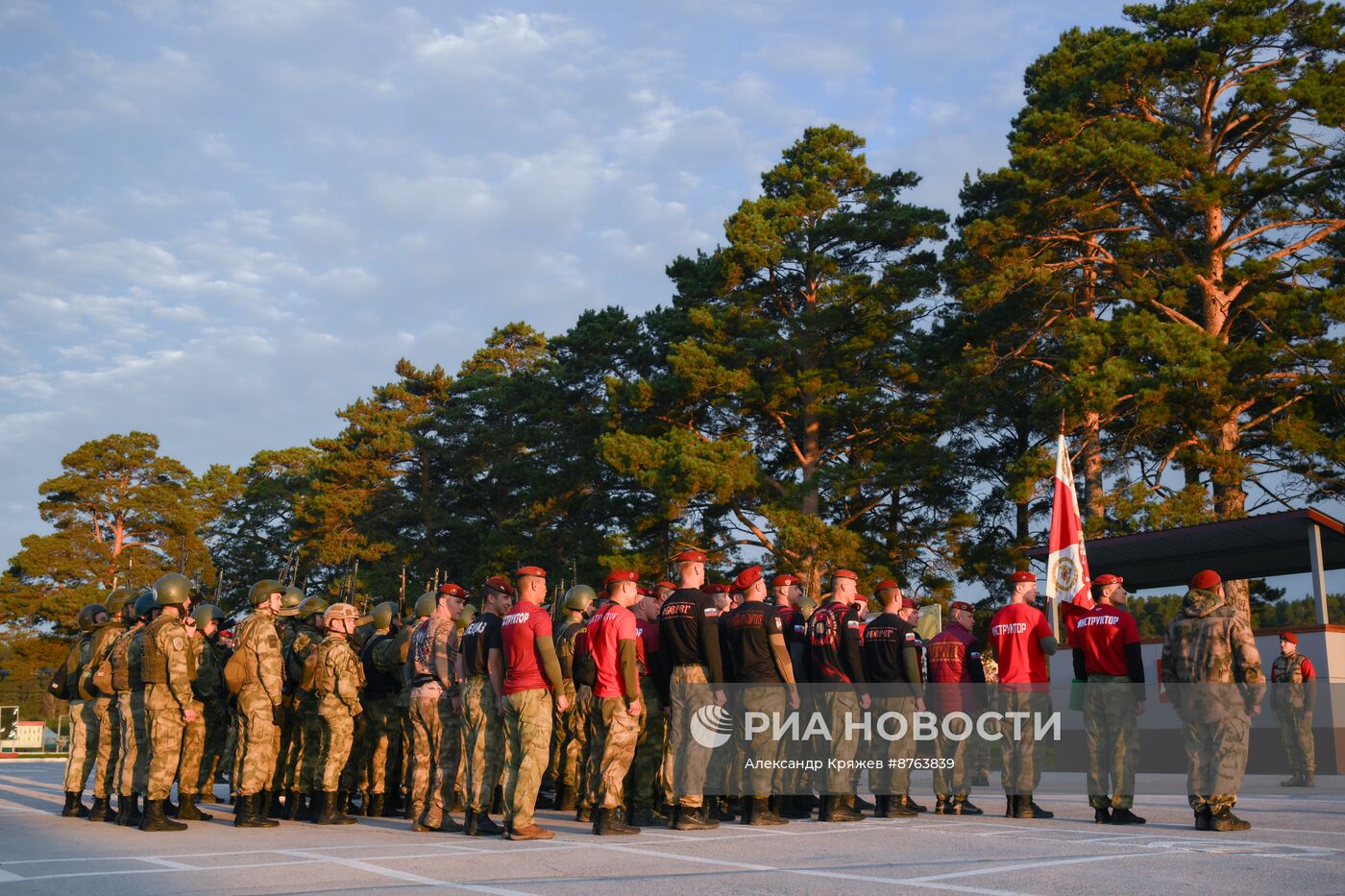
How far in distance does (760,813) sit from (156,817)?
4960 millimetres

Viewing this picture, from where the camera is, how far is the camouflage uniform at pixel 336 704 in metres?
10.3

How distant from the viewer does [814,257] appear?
1261 inches

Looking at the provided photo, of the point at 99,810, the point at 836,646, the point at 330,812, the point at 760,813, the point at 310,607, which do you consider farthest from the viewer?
the point at 310,607

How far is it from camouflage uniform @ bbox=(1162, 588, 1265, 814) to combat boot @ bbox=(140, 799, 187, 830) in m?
8.10

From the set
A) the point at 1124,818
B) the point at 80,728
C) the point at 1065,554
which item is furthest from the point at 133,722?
the point at 1065,554

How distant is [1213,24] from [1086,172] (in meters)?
4.16

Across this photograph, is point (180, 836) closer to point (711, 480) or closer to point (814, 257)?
point (711, 480)

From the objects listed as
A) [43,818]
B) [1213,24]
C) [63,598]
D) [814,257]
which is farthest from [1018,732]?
[63,598]

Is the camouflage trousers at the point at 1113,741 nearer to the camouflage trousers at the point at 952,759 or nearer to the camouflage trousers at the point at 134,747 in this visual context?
the camouflage trousers at the point at 952,759

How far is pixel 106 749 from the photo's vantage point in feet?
36.4

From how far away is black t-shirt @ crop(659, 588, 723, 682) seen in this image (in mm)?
9148

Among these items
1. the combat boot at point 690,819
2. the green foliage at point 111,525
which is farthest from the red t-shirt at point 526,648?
the green foliage at point 111,525

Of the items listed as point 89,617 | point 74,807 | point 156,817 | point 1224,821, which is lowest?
point 74,807

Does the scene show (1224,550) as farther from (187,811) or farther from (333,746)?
(187,811)
